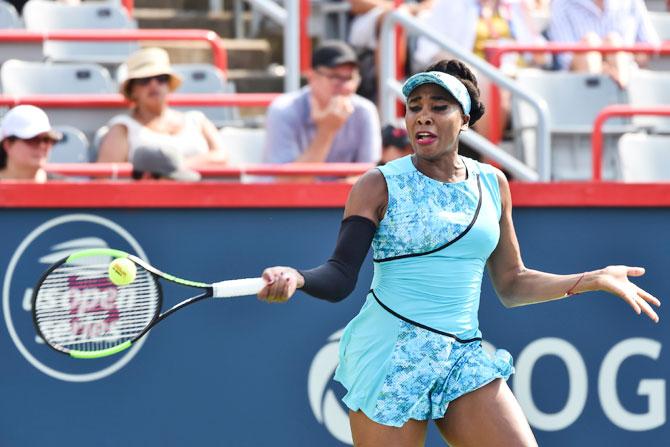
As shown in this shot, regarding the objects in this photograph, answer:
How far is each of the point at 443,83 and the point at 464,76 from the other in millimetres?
196

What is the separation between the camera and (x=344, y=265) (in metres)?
3.99

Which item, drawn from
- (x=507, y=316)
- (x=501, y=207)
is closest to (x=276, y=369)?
(x=507, y=316)

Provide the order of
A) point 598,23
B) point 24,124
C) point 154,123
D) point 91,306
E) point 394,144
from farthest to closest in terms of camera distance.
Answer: point 598,23 < point 154,123 < point 394,144 < point 24,124 < point 91,306

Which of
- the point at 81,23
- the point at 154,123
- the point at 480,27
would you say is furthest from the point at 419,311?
the point at 81,23

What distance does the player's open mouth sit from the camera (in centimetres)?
409

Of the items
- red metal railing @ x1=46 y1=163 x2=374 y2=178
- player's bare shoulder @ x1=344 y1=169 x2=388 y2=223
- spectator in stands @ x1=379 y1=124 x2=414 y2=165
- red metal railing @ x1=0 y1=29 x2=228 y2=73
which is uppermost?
red metal railing @ x1=0 y1=29 x2=228 y2=73

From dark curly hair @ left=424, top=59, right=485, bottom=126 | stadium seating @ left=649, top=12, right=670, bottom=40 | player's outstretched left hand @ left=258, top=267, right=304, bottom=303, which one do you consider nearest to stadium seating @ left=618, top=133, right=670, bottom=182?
stadium seating @ left=649, top=12, right=670, bottom=40

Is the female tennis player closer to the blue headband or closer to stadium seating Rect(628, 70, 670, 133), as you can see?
the blue headband

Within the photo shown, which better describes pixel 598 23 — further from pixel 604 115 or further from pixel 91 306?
pixel 91 306

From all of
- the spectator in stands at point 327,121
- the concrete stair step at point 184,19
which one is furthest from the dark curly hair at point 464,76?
the concrete stair step at point 184,19

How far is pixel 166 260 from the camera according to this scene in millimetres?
5375

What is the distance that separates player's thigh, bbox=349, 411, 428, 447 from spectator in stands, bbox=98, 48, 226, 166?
3.22 m

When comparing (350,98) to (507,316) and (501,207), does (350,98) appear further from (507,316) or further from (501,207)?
(501,207)

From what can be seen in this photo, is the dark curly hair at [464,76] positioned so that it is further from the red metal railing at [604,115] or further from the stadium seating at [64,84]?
the stadium seating at [64,84]
